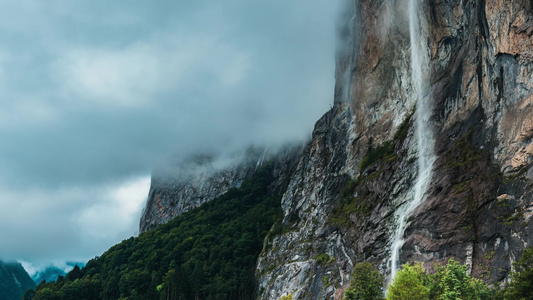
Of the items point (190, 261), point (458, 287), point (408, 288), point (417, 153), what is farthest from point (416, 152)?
point (190, 261)

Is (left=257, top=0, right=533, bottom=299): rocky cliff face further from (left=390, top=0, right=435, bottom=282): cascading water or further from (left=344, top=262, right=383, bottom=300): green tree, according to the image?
(left=344, top=262, right=383, bottom=300): green tree

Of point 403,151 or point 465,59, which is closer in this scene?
point 465,59

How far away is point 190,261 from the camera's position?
114625 millimetres

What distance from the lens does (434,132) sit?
64.5m

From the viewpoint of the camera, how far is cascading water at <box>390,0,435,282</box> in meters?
60.7

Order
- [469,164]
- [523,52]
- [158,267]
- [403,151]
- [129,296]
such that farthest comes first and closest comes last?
1. [158,267]
2. [129,296]
3. [403,151]
4. [469,164]
5. [523,52]

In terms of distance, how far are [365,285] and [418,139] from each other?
25.2 metres

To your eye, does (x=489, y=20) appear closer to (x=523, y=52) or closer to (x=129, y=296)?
(x=523, y=52)

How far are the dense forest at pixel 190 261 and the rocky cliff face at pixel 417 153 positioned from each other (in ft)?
30.7

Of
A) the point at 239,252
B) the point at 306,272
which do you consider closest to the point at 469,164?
the point at 306,272

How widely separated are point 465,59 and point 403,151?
1684 cm

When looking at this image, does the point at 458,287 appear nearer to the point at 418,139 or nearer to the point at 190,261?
the point at 418,139

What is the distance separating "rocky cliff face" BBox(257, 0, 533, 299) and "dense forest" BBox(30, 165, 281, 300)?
9.36 metres

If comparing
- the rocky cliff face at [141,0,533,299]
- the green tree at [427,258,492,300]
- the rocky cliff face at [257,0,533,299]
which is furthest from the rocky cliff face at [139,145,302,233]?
the green tree at [427,258,492,300]
